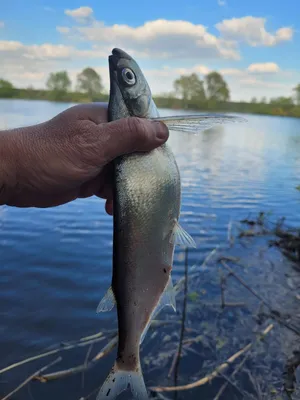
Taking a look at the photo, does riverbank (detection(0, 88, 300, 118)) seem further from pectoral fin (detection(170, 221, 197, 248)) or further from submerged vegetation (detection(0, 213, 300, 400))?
pectoral fin (detection(170, 221, 197, 248))

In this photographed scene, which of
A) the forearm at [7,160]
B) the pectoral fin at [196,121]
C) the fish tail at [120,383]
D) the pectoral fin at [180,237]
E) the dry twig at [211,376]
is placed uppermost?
the pectoral fin at [196,121]

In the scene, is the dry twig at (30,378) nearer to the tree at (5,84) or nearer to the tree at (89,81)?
the tree at (89,81)

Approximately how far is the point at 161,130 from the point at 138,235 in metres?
0.77

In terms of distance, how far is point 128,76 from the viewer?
8.84 feet

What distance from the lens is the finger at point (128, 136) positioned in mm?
2615

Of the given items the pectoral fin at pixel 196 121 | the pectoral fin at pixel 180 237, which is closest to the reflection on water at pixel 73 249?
the pectoral fin at pixel 180 237

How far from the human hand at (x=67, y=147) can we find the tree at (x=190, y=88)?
73.6 meters

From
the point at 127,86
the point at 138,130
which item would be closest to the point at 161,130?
the point at 138,130

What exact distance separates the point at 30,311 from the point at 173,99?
75.6 meters

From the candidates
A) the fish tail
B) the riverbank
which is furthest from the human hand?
the riverbank

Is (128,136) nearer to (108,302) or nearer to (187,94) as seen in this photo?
(108,302)

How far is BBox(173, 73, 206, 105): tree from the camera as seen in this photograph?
74.6 meters

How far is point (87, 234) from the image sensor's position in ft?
36.6

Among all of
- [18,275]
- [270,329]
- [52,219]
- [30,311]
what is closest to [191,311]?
[270,329]
